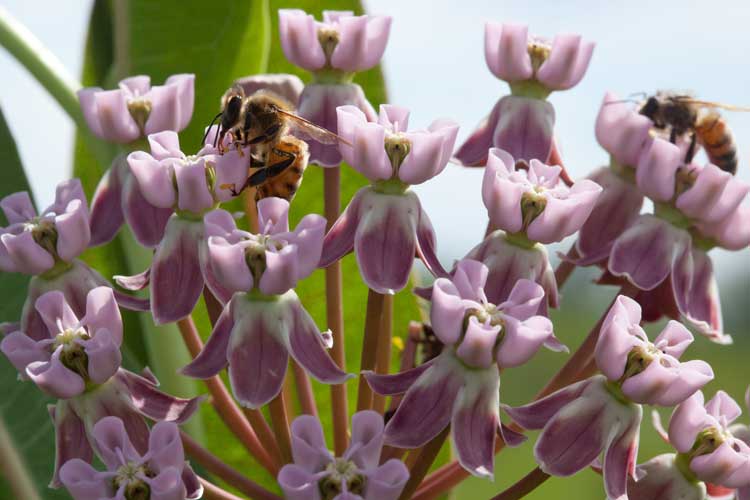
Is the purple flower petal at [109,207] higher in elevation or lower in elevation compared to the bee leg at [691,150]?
higher

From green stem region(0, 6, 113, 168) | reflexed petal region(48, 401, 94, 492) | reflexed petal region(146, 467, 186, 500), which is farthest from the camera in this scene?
green stem region(0, 6, 113, 168)

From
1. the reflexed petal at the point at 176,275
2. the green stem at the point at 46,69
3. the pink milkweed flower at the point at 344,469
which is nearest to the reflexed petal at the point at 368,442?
the pink milkweed flower at the point at 344,469

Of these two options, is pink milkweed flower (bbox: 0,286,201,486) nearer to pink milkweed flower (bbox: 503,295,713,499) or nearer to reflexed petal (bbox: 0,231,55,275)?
reflexed petal (bbox: 0,231,55,275)

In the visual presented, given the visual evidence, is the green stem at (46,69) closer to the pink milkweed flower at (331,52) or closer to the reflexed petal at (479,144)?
the pink milkweed flower at (331,52)

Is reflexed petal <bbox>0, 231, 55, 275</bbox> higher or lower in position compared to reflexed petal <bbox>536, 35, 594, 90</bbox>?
lower

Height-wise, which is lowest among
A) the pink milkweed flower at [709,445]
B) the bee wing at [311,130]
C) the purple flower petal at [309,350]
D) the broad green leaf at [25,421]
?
the broad green leaf at [25,421]

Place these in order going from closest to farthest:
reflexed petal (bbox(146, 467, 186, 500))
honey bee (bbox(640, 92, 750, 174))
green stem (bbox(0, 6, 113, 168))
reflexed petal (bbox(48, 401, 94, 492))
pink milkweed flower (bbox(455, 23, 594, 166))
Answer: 1. reflexed petal (bbox(146, 467, 186, 500))
2. reflexed petal (bbox(48, 401, 94, 492))
3. pink milkweed flower (bbox(455, 23, 594, 166))
4. green stem (bbox(0, 6, 113, 168))
5. honey bee (bbox(640, 92, 750, 174))

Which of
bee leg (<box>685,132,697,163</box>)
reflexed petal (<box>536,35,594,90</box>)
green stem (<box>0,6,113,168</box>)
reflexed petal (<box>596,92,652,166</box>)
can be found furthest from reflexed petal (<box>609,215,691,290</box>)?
green stem (<box>0,6,113,168</box>)

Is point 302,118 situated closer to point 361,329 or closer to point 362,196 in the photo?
point 362,196
